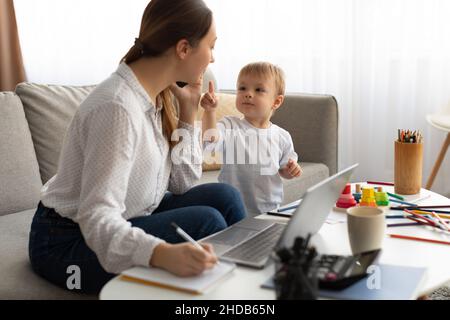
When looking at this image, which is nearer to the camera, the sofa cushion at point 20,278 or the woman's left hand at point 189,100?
the sofa cushion at point 20,278

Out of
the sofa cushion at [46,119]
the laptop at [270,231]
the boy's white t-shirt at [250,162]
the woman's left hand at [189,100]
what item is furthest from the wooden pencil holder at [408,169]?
the sofa cushion at [46,119]

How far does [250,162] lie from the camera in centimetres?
196

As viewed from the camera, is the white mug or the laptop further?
the white mug

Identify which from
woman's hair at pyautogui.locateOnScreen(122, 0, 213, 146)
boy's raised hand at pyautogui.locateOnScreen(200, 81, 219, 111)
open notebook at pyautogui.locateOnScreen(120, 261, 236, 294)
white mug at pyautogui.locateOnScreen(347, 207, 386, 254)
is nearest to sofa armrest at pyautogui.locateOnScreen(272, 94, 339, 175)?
boy's raised hand at pyautogui.locateOnScreen(200, 81, 219, 111)

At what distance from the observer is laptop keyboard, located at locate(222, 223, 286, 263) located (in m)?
1.15

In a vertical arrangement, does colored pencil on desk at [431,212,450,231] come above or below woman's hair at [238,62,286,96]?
below

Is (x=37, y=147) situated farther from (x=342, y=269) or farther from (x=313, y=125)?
(x=342, y=269)

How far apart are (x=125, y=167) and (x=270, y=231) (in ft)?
1.18

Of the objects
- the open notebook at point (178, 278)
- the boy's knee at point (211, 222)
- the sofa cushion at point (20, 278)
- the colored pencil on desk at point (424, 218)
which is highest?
the open notebook at point (178, 278)

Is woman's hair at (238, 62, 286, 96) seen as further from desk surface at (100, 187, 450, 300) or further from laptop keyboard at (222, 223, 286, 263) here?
laptop keyboard at (222, 223, 286, 263)

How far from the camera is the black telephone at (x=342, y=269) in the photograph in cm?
100

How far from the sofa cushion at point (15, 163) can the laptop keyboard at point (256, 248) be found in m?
0.98

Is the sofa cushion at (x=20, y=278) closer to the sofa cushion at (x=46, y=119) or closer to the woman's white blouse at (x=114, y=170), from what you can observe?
the woman's white blouse at (x=114, y=170)

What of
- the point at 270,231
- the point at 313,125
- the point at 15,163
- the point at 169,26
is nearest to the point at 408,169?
the point at 270,231
